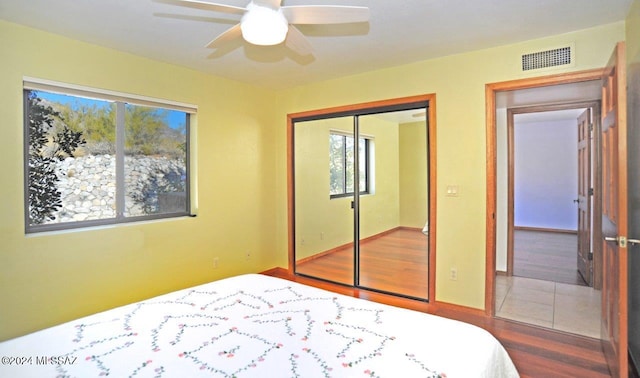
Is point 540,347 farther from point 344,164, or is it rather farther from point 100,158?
point 100,158

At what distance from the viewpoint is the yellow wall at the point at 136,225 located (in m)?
2.40

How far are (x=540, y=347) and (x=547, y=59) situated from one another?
89.2 inches

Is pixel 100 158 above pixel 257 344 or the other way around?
above

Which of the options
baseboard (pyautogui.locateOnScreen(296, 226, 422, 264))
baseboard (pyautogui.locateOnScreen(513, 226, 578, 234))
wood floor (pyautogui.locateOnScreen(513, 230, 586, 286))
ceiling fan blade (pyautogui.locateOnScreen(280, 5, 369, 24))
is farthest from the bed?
baseboard (pyautogui.locateOnScreen(513, 226, 578, 234))

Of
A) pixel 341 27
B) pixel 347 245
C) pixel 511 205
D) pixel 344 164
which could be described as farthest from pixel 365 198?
pixel 341 27

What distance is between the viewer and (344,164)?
433cm

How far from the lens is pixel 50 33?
8.40ft

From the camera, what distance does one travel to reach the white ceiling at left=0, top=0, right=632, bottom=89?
7.20 ft

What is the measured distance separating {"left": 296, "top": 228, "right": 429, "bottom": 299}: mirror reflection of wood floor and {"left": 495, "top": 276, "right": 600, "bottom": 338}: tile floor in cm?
83

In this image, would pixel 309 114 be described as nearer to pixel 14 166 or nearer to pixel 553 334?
pixel 14 166

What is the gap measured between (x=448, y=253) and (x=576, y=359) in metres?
1.20

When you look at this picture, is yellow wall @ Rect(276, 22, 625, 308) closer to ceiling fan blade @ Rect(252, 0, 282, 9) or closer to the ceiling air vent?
the ceiling air vent

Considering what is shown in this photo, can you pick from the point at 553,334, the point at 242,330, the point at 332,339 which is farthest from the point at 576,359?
the point at 242,330

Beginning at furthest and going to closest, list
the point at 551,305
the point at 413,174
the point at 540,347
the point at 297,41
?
the point at 413,174
the point at 551,305
the point at 540,347
the point at 297,41
